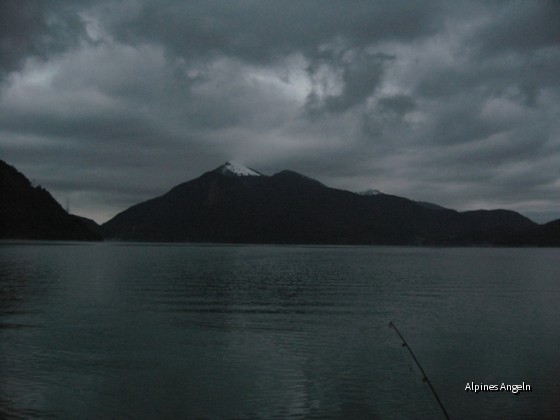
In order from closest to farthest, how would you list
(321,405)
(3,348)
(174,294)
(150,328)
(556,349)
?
(321,405) < (3,348) < (556,349) < (150,328) < (174,294)

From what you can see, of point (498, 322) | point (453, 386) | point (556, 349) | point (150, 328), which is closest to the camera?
point (453, 386)

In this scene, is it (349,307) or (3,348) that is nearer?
(3,348)

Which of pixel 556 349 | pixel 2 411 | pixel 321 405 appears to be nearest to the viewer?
pixel 2 411

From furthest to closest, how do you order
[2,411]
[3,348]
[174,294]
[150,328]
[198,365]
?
[174,294] < [150,328] < [3,348] < [198,365] < [2,411]

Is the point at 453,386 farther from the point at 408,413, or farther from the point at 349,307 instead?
the point at 349,307

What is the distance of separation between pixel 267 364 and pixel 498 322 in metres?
18.2

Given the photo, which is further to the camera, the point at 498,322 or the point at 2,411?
the point at 498,322

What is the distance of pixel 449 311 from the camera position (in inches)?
1459

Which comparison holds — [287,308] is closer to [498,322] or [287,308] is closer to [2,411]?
[498,322]

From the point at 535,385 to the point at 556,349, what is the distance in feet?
23.3

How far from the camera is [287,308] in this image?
37344 millimetres

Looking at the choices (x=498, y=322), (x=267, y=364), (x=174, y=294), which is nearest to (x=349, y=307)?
(x=498, y=322)

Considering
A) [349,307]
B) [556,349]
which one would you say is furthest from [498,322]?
[349,307]

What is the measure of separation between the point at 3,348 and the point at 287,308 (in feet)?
64.6
